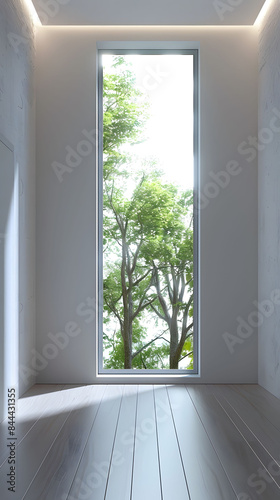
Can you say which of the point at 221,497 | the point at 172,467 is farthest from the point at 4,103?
the point at 221,497

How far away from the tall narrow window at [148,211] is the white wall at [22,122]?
65 centimetres

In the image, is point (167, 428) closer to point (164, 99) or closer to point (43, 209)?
point (43, 209)

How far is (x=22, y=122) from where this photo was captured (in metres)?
4.57

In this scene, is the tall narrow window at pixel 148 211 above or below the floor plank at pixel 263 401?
above

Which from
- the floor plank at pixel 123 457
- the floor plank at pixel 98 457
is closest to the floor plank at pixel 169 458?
the floor plank at pixel 123 457

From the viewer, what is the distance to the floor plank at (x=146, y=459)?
254 centimetres

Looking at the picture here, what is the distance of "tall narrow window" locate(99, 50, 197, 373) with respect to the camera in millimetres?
5262

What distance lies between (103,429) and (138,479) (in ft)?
2.81

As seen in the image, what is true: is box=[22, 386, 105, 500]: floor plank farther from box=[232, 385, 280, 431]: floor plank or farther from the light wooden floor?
box=[232, 385, 280, 431]: floor plank

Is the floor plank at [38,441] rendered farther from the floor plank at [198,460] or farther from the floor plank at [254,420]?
the floor plank at [254,420]

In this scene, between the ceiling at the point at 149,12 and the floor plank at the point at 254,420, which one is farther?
the ceiling at the point at 149,12

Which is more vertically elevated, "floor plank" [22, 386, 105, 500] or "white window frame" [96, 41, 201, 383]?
"white window frame" [96, 41, 201, 383]

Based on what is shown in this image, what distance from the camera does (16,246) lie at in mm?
4309

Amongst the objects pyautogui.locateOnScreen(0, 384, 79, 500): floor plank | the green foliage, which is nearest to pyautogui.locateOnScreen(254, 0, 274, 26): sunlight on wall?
the green foliage
